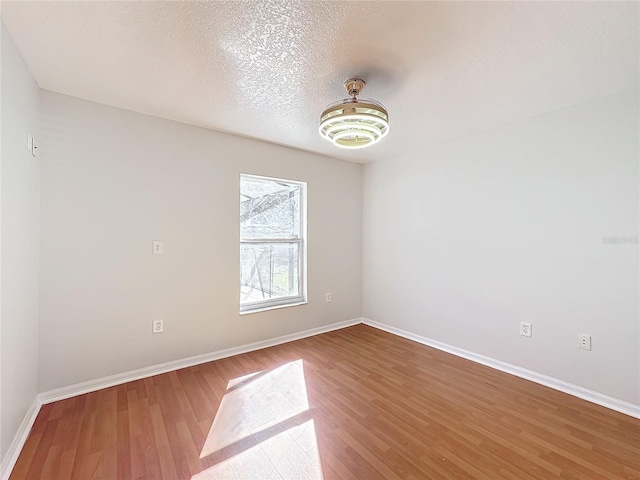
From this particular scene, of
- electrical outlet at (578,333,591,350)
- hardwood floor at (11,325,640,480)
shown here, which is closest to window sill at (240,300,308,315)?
hardwood floor at (11,325,640,480)

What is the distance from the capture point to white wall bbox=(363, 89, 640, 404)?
2.11m

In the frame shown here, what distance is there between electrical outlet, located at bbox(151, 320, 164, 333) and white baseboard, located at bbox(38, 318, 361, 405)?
0.32 meters

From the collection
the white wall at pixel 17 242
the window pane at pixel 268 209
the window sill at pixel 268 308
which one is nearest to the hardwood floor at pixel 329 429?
the white wall at pixel 17 242

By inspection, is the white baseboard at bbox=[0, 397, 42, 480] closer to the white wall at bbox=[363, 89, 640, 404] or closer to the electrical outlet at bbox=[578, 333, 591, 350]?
the white wall at bbox=[363, 89, 640, 404]

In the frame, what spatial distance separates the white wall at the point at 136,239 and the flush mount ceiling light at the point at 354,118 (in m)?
1.46

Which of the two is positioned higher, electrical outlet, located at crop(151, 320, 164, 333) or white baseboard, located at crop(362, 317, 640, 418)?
electrical outlet, located at crop(151, 320, 164, 333)

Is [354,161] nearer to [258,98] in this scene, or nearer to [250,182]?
[250,182]

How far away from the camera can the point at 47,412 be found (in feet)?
6.53

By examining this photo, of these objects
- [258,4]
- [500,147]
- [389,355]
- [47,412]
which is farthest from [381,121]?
[47,412]

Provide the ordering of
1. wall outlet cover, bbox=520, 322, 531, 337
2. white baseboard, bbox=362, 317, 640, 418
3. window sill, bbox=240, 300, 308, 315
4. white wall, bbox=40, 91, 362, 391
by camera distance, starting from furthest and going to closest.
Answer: window sill, bbox=240, 300, 308, 315 < wall outlet cover, bbox=520, 322, 531, 337 < white wall, bbox=40, 91, 362, 391 < white baseboard, bbox=362, 317, 640, 418

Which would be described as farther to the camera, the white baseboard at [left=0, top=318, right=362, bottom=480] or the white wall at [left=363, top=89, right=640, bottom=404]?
the white wall at [left=363, top=89, right=640, bottom=404]

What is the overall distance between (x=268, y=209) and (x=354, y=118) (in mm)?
1872

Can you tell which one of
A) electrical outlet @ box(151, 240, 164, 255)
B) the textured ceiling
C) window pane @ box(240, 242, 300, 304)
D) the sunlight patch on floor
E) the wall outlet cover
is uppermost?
the textured ceiling

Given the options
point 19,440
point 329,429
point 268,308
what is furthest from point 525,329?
point 19,440
